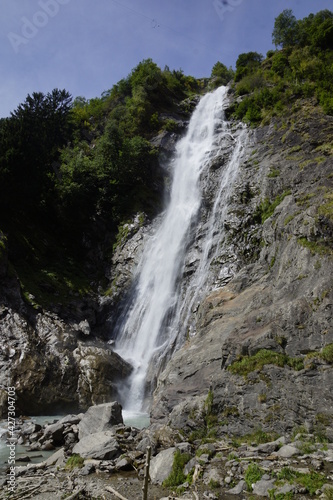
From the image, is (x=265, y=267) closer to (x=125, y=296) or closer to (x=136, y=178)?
(x=125, y=296)

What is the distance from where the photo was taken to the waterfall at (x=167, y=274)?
20266 mm

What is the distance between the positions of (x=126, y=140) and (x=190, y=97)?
50.6 ft

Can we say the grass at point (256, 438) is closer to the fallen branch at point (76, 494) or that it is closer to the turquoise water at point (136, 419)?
the fallen branch at point (76, 494)

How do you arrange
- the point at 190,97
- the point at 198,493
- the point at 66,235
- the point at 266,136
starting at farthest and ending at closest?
the point at 190,97
the point at 66,235
the point at 266,136
the point at 198,493

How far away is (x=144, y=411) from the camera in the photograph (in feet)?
57.3

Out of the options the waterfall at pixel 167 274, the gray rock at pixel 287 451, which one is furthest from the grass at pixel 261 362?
the waterfall at pixel 167 274

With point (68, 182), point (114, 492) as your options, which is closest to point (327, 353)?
point (114, 492)

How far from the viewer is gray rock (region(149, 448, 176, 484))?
7.83 meters

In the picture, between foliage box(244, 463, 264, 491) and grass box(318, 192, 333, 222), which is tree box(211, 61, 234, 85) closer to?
grass box(318, 192, 333, 222)

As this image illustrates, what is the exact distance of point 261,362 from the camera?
9.80 metres

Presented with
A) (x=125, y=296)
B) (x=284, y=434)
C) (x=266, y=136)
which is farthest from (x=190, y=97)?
(x=284, y=434)

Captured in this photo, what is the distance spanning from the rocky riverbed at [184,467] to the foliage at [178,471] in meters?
0.01

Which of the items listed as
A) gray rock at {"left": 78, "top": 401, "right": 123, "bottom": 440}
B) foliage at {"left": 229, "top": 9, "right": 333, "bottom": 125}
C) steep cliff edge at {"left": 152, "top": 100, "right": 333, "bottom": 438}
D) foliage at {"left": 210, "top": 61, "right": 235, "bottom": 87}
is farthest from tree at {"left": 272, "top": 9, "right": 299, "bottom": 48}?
gray rock at {"left": 78, "top": 401, "right": 123, "bottom": 440}

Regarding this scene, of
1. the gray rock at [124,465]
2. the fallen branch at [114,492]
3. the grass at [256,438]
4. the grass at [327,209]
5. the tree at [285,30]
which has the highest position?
the tree at [285,30]
